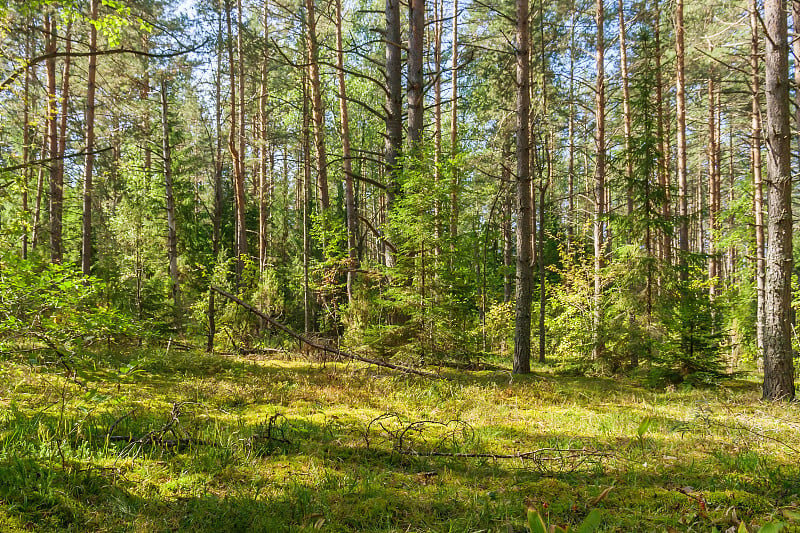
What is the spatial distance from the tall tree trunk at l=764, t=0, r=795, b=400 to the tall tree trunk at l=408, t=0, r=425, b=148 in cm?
613

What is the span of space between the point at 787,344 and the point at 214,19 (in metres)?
21.1

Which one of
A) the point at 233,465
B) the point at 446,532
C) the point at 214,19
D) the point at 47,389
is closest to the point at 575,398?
the point at 446,532

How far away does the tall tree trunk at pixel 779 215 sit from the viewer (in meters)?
6.86

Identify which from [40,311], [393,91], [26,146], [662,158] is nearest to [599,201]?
[662,158]

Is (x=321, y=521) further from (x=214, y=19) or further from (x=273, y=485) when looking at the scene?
(x=214, y=19)

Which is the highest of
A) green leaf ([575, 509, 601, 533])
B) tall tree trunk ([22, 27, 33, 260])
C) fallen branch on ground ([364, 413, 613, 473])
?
tall tree trunk ([22, 27, 33, 260])

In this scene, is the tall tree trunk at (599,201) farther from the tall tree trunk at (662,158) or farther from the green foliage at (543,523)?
the green foliage at (543,523)

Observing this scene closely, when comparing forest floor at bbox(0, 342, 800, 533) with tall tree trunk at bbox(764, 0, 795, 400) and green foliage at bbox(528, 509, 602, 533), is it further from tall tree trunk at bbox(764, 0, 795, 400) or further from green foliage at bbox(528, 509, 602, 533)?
green foliage at bbox(528, 509, 602, 533)

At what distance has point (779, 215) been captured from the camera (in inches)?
272

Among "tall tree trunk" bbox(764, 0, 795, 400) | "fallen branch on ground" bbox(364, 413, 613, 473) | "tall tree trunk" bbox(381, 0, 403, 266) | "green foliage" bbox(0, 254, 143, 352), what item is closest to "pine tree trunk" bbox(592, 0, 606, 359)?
"tall tree trunk" bbox(764, 0, 795, 400)

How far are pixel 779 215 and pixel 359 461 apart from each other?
755 cm

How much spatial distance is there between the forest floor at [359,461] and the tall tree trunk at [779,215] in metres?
0.74

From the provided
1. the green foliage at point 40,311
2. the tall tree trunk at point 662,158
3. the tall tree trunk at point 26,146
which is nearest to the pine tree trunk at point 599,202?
the tall tree trunk at point 662,158

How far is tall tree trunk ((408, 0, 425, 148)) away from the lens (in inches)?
383
